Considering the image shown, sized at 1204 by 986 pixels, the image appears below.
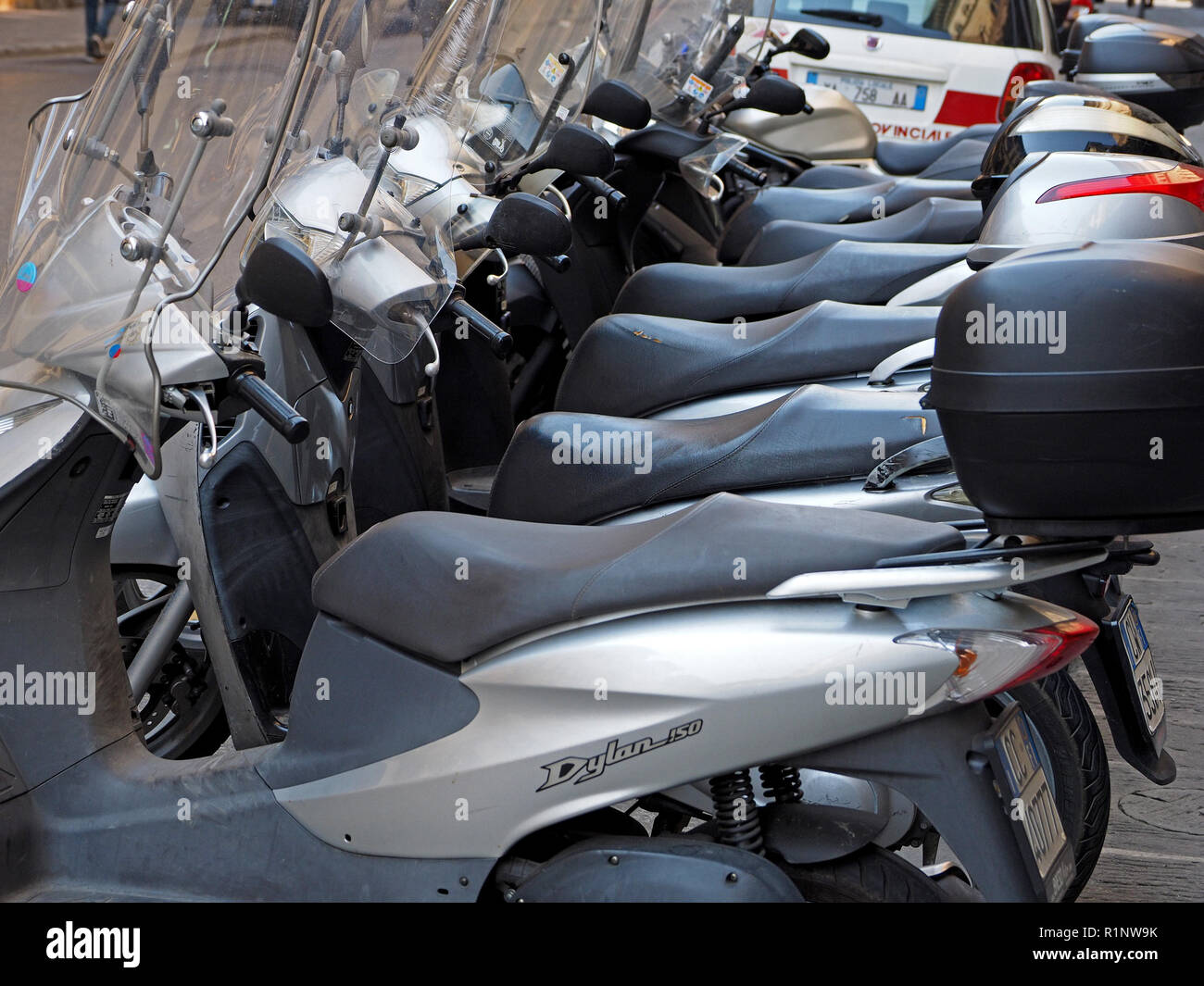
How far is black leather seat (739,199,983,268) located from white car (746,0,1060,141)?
2.96m

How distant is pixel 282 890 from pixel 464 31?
1.77m

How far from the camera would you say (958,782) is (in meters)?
1.58

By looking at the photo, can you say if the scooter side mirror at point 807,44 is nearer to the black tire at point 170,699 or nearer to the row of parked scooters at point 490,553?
the row of parked scooters at point 490,553

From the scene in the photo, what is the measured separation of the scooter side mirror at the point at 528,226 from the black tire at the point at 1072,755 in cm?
119

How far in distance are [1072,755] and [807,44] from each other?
14.1 ft

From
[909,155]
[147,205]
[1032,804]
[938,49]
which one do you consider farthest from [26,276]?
[938,49]

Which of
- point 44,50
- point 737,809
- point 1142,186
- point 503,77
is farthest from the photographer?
point 44,50

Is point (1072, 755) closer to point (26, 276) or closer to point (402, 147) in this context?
point (402, 147)

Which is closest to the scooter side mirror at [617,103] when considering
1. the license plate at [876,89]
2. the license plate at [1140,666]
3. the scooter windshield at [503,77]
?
the scooter windshield at [503,77]

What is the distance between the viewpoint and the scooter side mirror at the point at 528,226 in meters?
2.58

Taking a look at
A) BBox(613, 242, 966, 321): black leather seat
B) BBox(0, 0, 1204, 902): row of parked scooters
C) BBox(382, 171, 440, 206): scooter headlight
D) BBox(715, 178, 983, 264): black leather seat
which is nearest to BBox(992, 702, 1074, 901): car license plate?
BBox(0, 0, 1204, 902): row of parked scooters

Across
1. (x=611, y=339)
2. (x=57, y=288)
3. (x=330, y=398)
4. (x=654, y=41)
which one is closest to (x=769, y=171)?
(x=654, y=41)

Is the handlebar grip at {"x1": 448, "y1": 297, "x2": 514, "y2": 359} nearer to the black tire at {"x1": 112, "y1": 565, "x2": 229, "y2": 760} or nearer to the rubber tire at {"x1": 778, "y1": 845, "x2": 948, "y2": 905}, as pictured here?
the black tire at {"x1": 112, "y1": 565, "x2": 229, "y2": 760}

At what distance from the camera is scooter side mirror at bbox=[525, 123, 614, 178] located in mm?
3186
